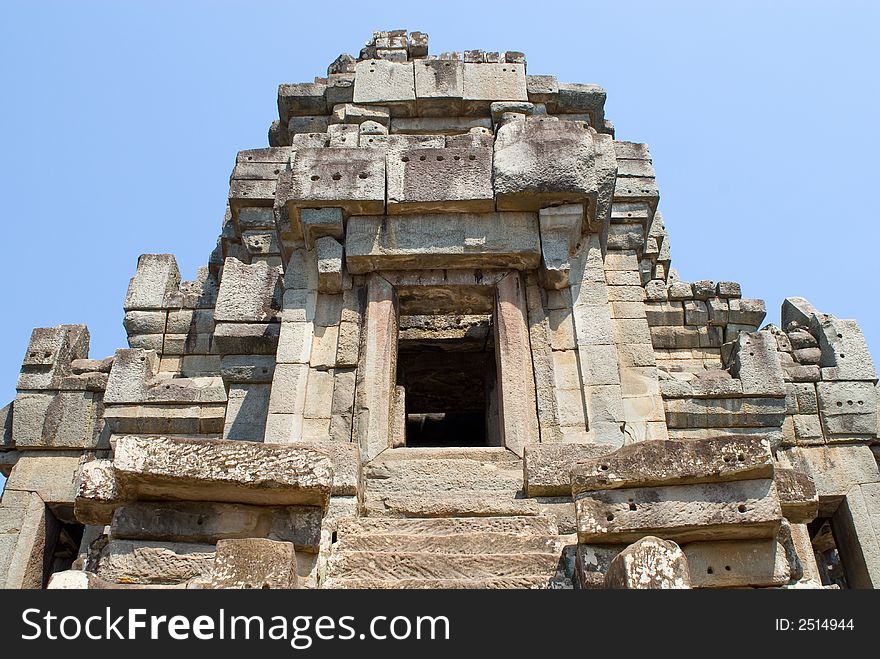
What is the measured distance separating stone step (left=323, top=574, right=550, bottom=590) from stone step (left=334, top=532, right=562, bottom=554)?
406 mm

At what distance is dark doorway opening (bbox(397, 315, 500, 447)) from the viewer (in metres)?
12.3

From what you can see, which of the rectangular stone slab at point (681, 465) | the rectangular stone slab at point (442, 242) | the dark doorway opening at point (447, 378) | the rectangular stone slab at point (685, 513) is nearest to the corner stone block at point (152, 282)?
the dark doorway opening at point (447, 378)

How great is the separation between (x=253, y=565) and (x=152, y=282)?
7.45 metres

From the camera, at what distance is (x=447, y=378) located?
→ 13.6 meters

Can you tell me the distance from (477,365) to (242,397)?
4.64 meters

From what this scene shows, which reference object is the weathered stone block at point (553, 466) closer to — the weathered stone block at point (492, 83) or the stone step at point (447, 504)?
the stone step at point (447, 504)

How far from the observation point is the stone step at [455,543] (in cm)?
622

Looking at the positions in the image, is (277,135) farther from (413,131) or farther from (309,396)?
(309,396)

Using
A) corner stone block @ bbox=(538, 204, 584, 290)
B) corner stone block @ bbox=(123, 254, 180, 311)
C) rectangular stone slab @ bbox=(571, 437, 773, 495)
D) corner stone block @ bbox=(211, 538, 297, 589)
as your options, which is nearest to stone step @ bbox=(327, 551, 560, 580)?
rectangular stone slab @ bbox=(571, 437, 773, 495)

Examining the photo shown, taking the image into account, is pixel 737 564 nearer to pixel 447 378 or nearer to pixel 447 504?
pixel 447 504

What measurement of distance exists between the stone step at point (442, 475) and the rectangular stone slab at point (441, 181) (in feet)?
8.21

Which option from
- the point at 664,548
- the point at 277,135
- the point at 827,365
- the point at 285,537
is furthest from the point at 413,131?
the point at 664,548

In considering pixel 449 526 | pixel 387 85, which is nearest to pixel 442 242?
pixel 449 526

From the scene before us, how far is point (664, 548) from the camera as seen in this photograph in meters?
4.61
